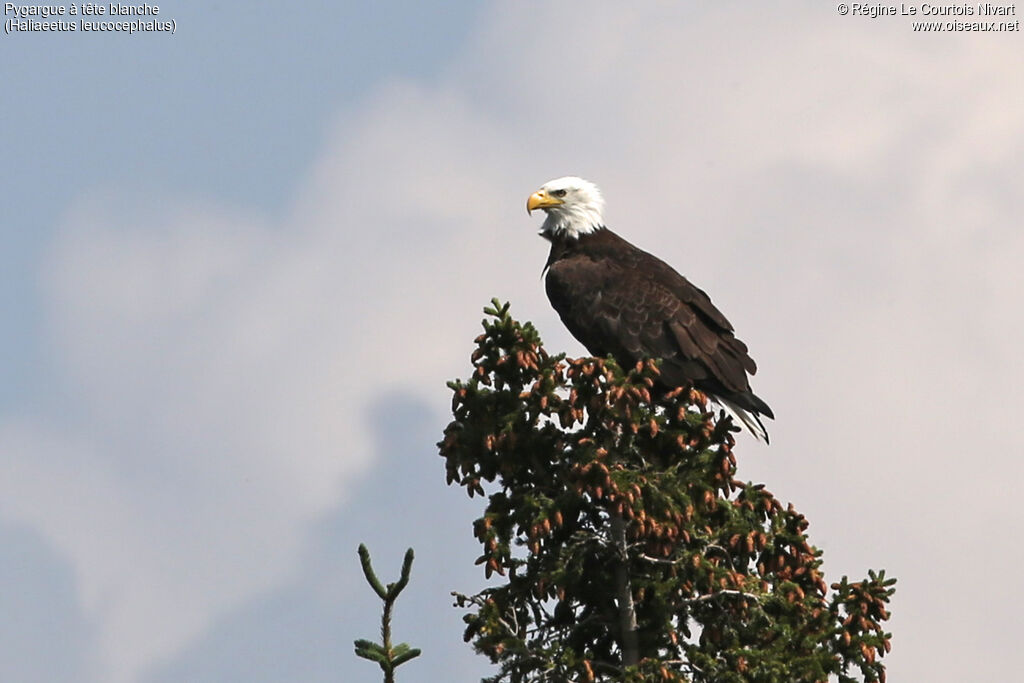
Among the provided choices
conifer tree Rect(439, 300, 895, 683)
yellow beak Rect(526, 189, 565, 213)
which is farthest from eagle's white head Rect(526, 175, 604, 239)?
conifer tree Rect(439, 300, 895, 683)

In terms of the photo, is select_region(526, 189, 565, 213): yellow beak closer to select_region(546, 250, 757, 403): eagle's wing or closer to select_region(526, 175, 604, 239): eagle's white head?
select_region(526, 175, 604, 239): eagle's white head

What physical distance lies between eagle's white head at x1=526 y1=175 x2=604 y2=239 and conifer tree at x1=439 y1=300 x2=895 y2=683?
13.7ft

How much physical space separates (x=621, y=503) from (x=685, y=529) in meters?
0.52

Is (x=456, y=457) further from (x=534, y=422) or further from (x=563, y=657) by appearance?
(x=563, y=657)

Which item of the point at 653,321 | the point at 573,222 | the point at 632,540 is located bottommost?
the point at 632,540

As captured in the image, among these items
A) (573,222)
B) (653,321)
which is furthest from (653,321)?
(573,222)

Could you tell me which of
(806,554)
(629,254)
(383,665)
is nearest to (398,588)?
(383,665)

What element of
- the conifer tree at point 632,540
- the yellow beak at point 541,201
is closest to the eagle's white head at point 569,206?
the yellow beak at point 541,201

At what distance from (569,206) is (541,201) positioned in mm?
305

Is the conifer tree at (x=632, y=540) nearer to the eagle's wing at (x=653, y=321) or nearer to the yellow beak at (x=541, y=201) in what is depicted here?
the eagle's wing at (x=653, y=321)

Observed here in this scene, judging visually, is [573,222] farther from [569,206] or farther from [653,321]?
[653,321]

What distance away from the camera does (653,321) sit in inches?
507

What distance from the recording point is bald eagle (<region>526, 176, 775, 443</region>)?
1266cm

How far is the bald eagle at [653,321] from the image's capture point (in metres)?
12.7
